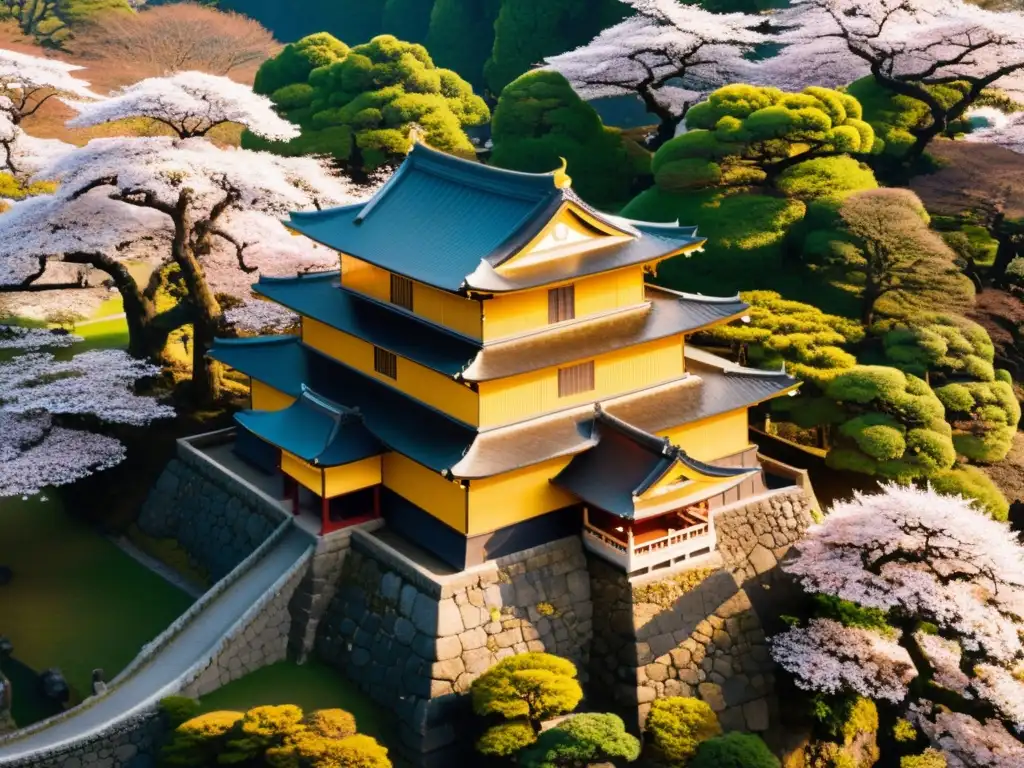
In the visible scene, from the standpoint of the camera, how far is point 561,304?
2639 centimetres

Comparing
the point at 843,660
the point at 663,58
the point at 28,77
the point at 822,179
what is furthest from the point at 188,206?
the point at 843,660

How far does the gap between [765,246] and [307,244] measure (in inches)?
502

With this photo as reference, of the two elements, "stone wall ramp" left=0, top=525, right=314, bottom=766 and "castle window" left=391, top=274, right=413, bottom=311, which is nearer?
"stone wall ramp" left=0, top=525, right=314, bottom=766

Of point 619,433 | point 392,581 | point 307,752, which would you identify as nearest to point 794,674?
point 619,433

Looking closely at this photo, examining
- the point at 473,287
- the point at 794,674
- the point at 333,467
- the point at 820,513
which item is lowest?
the point at 794,674

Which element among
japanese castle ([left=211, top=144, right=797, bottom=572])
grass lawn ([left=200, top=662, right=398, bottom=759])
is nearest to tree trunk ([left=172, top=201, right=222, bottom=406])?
japanese castle ([left=211, top=144, right=797, bottom=572])

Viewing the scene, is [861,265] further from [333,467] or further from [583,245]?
[333,467]

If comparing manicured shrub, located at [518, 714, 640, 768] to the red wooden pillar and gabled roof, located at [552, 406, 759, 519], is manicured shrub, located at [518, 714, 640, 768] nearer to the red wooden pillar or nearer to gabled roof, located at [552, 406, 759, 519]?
gabled roof, located at [552, 406, 759, 519]

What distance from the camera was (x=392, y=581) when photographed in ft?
85.1

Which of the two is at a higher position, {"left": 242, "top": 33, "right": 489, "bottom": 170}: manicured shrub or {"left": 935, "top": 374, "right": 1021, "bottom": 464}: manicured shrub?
{"left": 242, "top": 33, "right": 489, "bottom": 170}: manicured shrub

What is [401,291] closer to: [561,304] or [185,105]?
[561,304]

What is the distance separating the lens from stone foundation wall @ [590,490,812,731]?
25672 millimetres

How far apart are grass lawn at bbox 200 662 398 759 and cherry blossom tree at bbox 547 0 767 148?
2698 cm

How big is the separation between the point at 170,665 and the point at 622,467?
9.66 metres
